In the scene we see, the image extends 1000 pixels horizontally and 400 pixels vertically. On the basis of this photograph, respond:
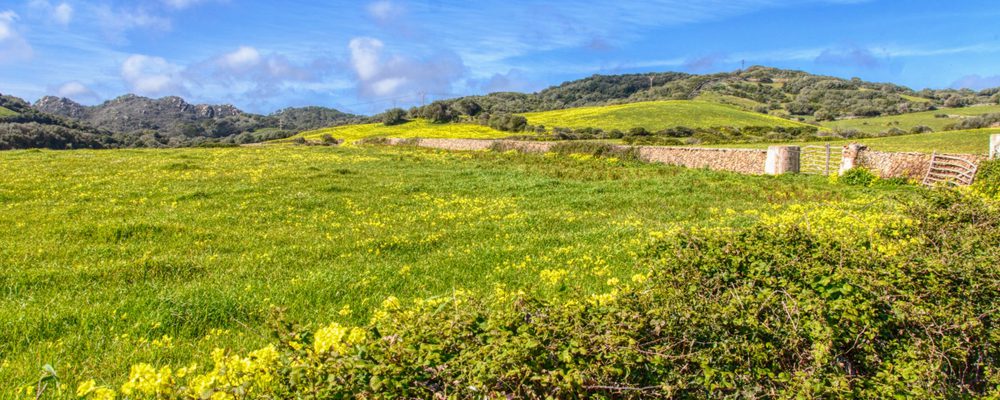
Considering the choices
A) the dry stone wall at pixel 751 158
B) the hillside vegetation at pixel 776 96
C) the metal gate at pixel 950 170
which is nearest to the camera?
the metal gate at pixel 950 170

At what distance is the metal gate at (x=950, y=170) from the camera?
18578mm

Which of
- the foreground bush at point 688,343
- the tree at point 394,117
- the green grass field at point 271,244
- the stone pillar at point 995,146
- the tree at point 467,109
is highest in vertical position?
the tree at point 467,109

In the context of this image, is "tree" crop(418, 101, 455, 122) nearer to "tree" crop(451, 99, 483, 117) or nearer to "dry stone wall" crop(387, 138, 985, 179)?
"tree" crop(451, 99, 483, 117)

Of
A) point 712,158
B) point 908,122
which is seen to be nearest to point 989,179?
point 712,158

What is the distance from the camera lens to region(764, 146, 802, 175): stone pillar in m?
24.0

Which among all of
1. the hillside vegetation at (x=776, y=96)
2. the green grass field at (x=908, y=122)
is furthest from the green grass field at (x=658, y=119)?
the hillside vegetation at (x=776, y=96)

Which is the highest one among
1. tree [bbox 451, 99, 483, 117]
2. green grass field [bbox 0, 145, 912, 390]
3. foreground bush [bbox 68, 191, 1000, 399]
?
tree [bbox 451, 99, 483, 117]

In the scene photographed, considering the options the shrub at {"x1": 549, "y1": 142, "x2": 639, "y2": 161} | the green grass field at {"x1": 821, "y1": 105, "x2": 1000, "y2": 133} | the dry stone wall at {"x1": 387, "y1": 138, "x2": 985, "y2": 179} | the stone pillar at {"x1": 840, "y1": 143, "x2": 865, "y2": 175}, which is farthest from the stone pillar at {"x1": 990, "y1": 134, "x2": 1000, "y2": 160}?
the green grass field at {"x1": 821, "y1": 105, "x2": 1000, "y2": 133}

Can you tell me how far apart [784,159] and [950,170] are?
6011 mm

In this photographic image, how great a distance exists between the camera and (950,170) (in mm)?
19297

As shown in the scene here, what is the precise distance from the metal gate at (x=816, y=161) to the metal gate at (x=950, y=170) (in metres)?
5.04

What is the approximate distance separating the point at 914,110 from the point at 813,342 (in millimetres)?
119729

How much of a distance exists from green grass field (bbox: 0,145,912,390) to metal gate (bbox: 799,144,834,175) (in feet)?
17.7

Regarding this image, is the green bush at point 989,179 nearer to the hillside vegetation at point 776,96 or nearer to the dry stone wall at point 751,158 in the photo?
the dry stone wall at point 751,158
